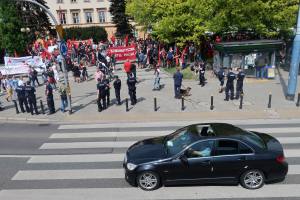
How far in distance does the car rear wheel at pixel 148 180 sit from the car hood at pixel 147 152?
33 centimetres

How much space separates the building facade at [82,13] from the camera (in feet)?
211

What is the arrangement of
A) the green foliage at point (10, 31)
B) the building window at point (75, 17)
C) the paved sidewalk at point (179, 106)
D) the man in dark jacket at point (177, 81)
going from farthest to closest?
the building window at point (75, 17)
the green foliage at point (10, 31)
the man in dark jacket at point (177, 81)
the paved sidewalk at point (179, 106)

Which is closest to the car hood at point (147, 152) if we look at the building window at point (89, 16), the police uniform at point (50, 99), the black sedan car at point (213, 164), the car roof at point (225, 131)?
the black sedan car at point (213, 164)

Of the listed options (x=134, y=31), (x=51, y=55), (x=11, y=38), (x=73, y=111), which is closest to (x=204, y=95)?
(x=73, y=111)

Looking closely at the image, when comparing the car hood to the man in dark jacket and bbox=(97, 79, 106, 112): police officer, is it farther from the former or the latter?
the man in dark jacket

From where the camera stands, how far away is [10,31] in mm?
39281

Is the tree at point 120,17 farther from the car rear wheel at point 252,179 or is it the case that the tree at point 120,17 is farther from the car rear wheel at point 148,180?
the car rear wheel at point 252,179

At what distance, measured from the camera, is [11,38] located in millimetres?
39031

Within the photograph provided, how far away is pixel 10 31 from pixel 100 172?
3333cm

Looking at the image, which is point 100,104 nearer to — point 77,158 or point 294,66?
point 77,158

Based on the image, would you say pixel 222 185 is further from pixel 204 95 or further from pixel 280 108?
pixel 204 95

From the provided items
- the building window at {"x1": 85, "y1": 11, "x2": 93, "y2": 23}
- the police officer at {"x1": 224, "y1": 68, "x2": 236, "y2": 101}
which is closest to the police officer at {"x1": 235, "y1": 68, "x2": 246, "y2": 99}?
the police officer at {"x1": 224, "y1": 68, "x2": 236, "y2": 101}

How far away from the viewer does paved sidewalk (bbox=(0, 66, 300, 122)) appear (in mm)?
15992

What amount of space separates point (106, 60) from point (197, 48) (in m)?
7.96
